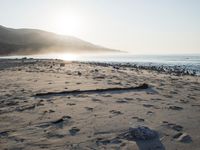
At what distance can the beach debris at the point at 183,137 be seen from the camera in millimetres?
5030

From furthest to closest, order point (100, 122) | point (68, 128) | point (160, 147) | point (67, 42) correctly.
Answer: point (67, 42), point (100, 122), point (68, 128), point (160, 147)

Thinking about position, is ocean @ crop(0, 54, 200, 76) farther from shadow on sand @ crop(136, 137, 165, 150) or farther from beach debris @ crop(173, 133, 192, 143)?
shadow on sand @ crop(136, 137, 165, 150)

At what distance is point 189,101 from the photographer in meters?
8.68

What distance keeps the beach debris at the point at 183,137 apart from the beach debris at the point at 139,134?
1.15 ft

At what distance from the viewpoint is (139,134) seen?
502cm

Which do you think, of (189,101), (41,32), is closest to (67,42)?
(41,32)

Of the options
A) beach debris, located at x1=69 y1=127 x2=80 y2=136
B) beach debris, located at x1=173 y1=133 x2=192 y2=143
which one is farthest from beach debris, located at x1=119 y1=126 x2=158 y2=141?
beach debris, located at x1=69 y1=127 x2=80 y2=136

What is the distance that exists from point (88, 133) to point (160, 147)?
1.31 m

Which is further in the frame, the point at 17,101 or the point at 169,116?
the point at 17,101

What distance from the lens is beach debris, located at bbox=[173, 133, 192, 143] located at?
198 inches

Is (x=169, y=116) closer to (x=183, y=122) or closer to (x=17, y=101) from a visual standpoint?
(x=183, y=122)

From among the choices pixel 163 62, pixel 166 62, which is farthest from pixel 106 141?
pixel 166 62

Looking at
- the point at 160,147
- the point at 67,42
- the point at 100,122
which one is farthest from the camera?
the point at 67,42

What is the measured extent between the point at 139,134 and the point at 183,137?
0.78 metres
